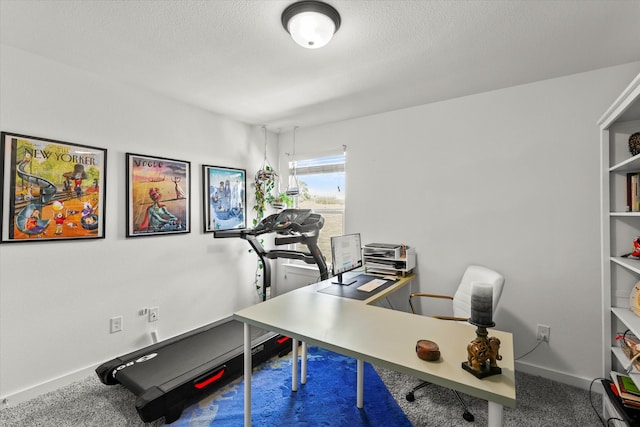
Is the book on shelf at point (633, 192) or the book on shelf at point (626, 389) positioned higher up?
the book on shelf at point (633, 192)

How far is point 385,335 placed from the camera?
1.47m

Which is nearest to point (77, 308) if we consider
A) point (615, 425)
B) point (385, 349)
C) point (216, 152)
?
point (216, 152)

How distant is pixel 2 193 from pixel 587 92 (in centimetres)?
441

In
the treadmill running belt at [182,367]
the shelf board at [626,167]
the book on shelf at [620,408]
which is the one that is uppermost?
the shelf board at [626,167]

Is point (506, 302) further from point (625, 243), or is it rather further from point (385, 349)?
point (385, 349)

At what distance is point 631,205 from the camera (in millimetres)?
1877

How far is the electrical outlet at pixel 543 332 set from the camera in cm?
243

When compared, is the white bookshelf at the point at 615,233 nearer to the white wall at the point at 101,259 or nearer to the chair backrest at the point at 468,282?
the chair backrest at the point at 468,282

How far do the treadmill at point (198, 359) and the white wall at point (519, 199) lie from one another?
114cm

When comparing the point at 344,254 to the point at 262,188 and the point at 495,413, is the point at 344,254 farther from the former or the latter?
the point at 262,188

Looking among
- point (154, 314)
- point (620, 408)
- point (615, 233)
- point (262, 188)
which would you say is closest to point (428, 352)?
point (620, 408)

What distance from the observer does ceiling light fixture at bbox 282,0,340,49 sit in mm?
1592

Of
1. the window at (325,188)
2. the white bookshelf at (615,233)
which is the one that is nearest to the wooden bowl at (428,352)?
the white bookshelf at (615,233)

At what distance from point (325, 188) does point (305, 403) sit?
8.02ft
